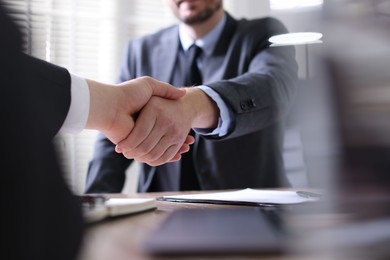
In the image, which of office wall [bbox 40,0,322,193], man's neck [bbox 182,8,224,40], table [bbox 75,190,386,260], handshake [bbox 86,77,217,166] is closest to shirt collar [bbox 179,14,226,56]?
man's neck [bbox 182,8,224,40]

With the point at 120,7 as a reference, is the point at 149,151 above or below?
below

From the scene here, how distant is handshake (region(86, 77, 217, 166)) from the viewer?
0.75 metres

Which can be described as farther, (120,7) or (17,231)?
(120,7)

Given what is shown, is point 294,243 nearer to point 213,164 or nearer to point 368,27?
point 368,27

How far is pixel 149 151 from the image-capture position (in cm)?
83

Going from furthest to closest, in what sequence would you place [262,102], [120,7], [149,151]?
[120,7], [262,102], [149,151]

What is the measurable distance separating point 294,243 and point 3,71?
149 millimetres

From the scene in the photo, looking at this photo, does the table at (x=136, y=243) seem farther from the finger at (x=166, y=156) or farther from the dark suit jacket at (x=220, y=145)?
the dark suit jacket at (x=220, y=145)

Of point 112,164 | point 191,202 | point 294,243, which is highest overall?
point 294,243

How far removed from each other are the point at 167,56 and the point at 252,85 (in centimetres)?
50

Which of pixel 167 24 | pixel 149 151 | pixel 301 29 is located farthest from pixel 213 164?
pixel 301 29

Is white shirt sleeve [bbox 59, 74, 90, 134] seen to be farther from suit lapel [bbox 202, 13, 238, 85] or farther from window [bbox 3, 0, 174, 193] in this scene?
window [bbox 3, 0, 174, 193]

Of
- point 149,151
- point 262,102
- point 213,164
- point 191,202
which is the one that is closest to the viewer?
point 191,202

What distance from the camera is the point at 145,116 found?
2.59 feet
